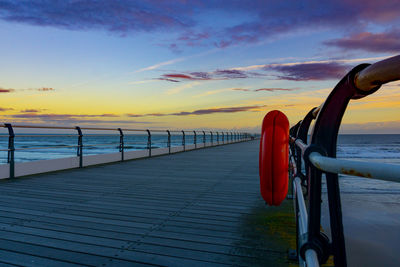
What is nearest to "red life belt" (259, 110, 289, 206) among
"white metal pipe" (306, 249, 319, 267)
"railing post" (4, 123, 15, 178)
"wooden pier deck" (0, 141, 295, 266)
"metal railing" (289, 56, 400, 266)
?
"wooden pier deck" (0, 141, 295, 266)

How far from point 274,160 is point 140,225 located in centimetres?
157

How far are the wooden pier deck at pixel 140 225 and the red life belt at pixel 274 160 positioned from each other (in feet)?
1.71

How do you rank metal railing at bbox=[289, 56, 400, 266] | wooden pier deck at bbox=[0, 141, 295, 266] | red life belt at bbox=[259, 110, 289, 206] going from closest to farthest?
1. metal railing at bbox=[289, 56, 400, 266]
2. red life belt at bbox=[259, 110, 289, 206]
3. wooden pier deck at bbox=[0, 141, 295, 266]

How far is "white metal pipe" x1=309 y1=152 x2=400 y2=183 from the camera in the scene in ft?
1.72

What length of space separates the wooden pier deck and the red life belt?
0.52 meters

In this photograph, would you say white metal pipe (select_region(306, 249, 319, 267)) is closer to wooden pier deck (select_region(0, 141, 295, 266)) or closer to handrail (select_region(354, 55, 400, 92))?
handrail (select_region(354, 55, 400, 92))

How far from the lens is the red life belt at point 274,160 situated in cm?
188

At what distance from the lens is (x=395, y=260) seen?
4348mm

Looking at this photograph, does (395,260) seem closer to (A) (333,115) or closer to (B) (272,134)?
(B) (272,134)

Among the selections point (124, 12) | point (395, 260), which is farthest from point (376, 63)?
point (124, 12)

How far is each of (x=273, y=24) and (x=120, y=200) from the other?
10.8 meters

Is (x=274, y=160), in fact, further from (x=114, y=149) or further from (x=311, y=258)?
(x=114, y=149)

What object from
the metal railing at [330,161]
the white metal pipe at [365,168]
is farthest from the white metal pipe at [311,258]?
the white metal pipe at [365,168]

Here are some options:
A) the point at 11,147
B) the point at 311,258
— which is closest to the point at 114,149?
the point at 11,147
